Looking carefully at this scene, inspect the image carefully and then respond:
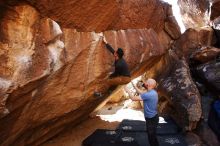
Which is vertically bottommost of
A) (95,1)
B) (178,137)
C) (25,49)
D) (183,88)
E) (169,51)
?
(178,137)

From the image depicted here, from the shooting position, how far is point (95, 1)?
19.6 feet

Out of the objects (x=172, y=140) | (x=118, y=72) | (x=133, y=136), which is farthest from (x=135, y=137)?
(x=118, y=72)

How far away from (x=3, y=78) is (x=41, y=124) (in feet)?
6.68

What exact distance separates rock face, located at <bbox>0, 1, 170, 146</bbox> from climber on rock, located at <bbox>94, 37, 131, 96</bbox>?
16 cm

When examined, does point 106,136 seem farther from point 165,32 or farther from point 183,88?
point 165,32

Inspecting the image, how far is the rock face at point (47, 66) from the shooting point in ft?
15.5

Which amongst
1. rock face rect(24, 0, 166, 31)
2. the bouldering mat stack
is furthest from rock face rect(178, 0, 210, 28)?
the bouldering mat stack

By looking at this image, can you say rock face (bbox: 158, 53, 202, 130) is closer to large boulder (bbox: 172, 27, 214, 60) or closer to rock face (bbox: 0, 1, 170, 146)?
large boulder (bbox: 172, 27, 214, 60)

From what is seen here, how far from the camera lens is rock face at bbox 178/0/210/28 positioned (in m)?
13.3

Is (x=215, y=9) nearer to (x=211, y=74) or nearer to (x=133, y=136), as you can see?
(x=211, y=74)

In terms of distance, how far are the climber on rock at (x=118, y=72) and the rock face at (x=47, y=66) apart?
Result: 0.54 ft

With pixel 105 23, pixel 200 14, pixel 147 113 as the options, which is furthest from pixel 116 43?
pixel 200 14

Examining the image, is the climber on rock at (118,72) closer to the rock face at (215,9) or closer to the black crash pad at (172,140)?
the black crash pad at (172,140)

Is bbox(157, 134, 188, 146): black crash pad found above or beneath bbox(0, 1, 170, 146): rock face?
beneath
